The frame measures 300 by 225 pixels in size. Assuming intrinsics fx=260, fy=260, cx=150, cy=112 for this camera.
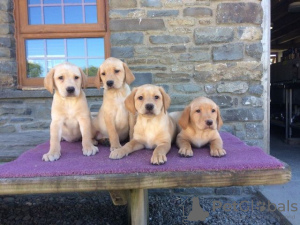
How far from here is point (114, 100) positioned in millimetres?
2588

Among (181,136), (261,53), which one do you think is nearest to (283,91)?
(261,53)

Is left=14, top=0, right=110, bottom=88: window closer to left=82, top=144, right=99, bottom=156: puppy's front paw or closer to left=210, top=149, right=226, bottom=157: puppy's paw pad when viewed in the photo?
left=82, top=144, right=99, bottom=156: puppy's front paw

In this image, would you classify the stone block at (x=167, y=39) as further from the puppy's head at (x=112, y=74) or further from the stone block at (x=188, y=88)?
the puppy's head at (x=112, y=74)

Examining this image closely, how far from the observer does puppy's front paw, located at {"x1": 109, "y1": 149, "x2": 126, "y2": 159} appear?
2.15m

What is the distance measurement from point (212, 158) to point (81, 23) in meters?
3.25

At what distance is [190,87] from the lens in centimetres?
414

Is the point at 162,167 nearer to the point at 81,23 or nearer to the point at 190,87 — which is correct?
the point at 190,87

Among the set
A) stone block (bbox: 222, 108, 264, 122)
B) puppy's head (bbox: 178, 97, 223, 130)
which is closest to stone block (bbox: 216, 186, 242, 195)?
stone block (bbox: 222, 108, 264, 122)

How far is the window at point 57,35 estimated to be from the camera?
421 cm

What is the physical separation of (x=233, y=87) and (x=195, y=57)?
764 millimetres

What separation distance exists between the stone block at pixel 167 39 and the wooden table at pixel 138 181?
270 cm

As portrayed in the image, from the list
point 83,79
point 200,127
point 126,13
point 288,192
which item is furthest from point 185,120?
point 288,192

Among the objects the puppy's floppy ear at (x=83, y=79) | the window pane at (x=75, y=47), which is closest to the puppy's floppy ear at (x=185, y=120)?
the puppy's floppy ear at (x=83, y=79)

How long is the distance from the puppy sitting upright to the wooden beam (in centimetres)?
35
